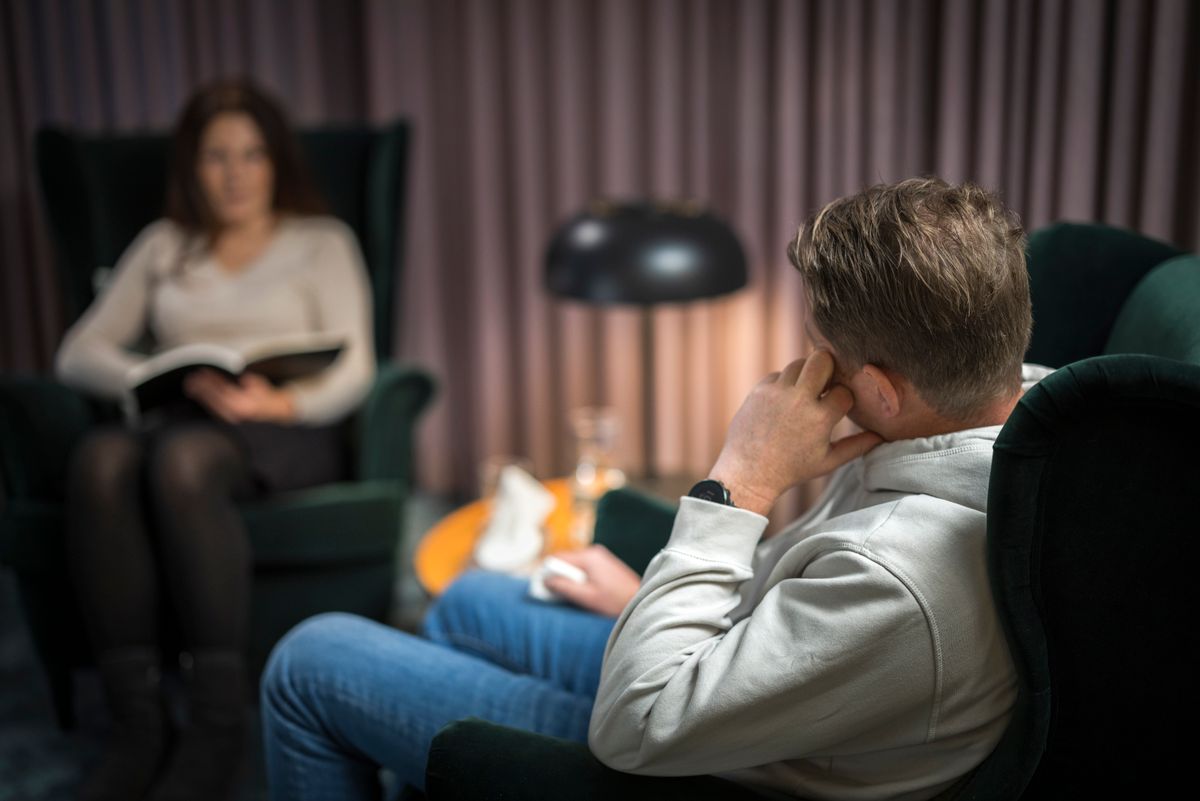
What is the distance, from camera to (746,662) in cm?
88

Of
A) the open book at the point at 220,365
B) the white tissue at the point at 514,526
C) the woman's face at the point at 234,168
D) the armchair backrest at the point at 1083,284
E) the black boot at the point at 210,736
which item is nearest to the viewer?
the armchair backrest at the point at 1083,284

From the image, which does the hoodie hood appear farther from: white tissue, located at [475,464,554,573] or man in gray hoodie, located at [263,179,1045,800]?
white tissue, located at [475,464,554,573]

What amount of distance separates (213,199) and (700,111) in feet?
3.77

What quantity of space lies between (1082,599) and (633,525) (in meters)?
0.69

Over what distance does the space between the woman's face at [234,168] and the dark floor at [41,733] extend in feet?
3.05

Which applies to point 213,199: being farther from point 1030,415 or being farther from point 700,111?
point 1030,415

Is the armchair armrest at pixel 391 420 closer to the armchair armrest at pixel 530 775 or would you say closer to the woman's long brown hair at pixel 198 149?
the woman's long brown hair at pixel 198 149

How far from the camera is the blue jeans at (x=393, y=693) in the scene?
1.17 meters

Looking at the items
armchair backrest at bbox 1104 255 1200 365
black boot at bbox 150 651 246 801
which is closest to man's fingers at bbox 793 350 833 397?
armchair backrest at bbox 1104 255 1200 365

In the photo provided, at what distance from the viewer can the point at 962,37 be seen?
250 centimetres

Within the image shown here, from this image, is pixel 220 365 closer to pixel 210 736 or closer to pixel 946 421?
pixel 210 736

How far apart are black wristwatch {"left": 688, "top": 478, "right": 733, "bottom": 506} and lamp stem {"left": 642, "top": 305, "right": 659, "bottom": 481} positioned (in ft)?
4.52

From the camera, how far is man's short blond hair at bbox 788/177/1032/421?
0.89 m

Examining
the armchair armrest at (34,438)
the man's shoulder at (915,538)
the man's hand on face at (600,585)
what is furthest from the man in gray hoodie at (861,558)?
the armchair armrest at (34,438)
